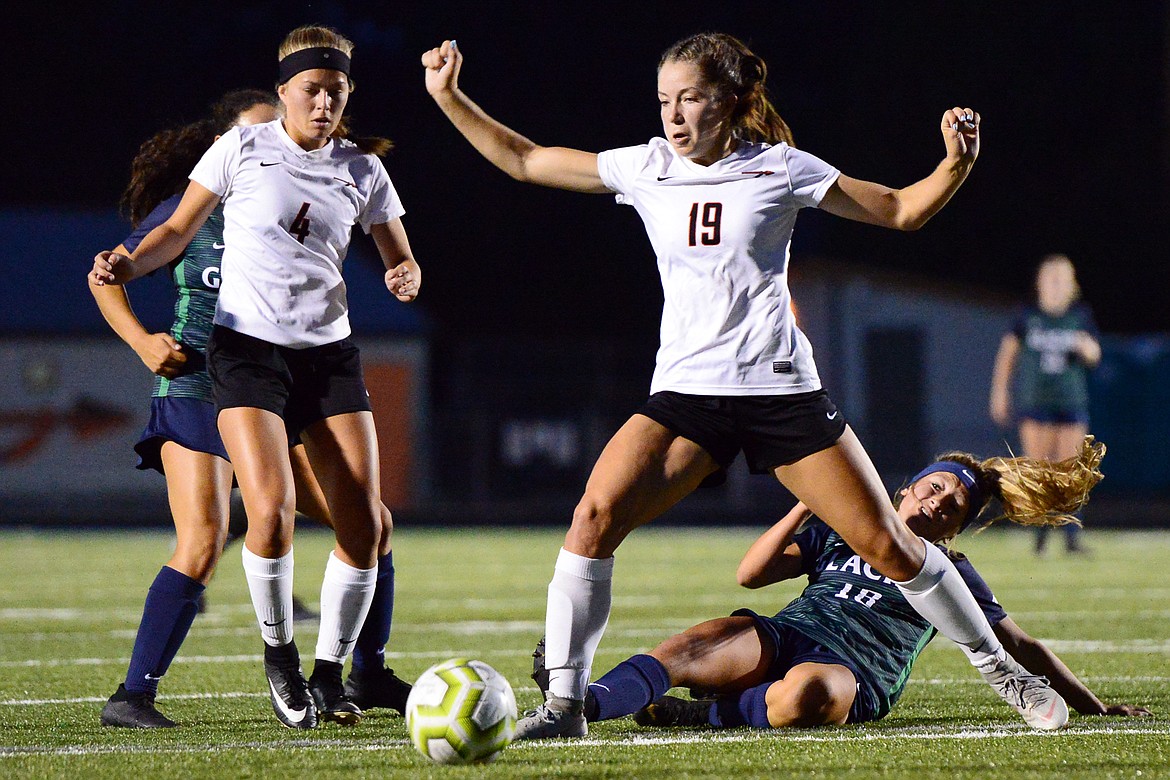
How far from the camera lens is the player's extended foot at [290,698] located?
5.01m

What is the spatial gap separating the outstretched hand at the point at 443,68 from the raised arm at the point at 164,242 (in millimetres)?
795

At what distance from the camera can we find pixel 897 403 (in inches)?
1170

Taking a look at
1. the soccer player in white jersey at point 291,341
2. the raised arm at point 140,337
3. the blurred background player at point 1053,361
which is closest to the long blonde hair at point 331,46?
the soccer player in white jersey at point 291,341

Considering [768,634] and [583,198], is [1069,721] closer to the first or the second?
[768,634]

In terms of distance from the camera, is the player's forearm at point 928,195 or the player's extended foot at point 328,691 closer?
the player's forearm at point 928,195

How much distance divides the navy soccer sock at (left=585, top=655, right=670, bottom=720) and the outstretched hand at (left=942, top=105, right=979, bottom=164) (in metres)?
1.74

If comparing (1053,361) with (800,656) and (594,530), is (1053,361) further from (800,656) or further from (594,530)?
(594,530)

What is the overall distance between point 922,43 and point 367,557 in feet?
133

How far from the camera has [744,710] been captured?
5125mm

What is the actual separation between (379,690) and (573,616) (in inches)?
43.7

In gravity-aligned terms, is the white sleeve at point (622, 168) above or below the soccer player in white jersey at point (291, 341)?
above

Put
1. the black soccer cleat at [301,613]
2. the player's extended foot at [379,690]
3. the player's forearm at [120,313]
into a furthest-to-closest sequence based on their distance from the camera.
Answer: the black soccer cleat at [301,613], the player's extended foot at [379,690], the player's forearm at [120,313]

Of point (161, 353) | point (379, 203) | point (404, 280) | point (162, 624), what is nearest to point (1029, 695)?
point (404, 280)

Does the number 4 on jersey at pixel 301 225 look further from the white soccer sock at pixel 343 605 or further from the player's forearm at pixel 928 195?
the player's forearm at pixel 928 195
